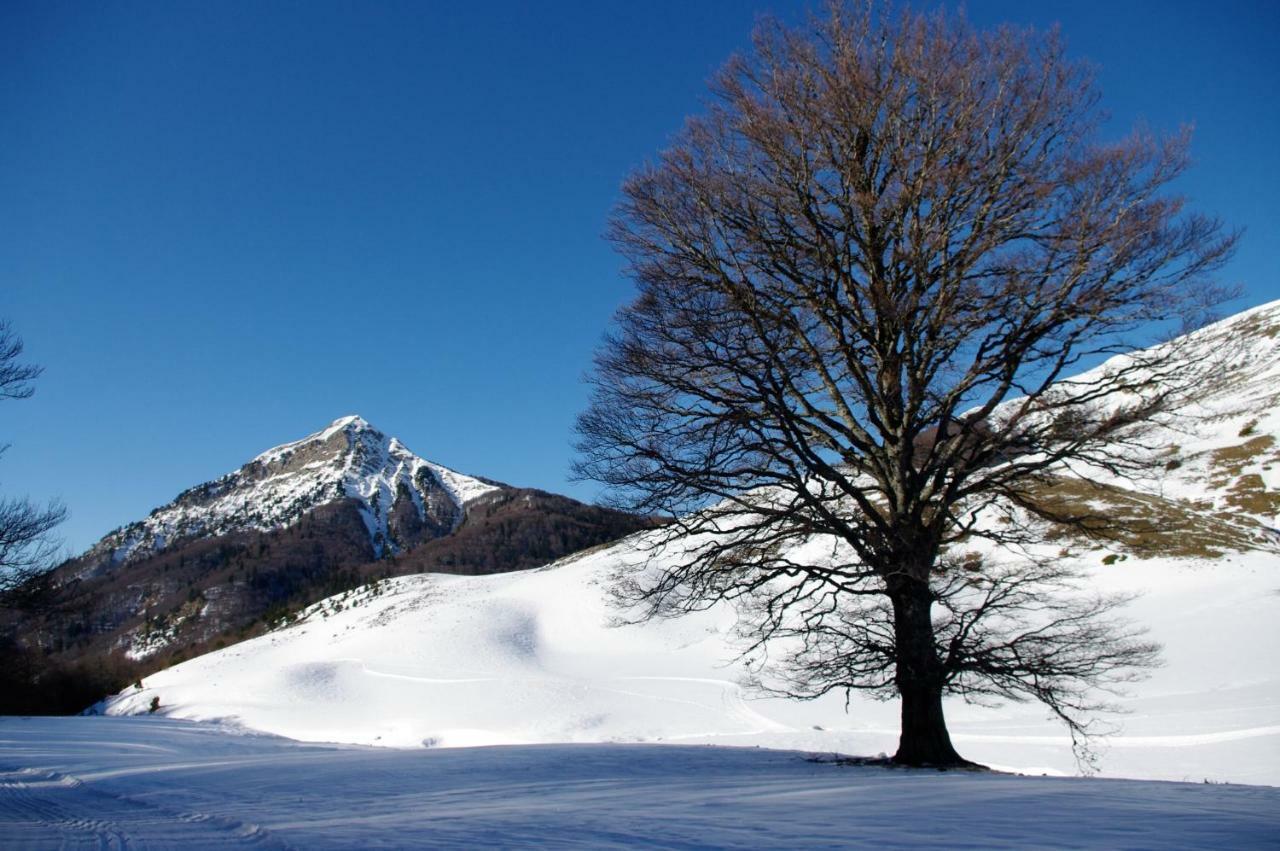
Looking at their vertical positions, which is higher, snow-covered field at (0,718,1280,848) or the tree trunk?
the tree trunk

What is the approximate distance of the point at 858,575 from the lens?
7539 mm

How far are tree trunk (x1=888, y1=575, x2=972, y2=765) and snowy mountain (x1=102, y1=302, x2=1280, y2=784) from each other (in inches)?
78.9

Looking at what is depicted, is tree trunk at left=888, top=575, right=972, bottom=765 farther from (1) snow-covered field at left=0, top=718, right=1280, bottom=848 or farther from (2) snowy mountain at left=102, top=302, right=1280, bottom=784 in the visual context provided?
(2) snowy mountain at left=102, top=302, right=1280, bottom=784

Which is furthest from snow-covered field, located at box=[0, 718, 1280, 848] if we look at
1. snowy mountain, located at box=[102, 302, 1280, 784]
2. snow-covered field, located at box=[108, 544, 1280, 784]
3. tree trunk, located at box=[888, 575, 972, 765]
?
snow-covered field, located at box=[108, 544, 1280, 784]

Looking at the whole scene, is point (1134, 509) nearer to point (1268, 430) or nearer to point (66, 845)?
point (1268, 430)

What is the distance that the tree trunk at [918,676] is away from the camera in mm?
7516

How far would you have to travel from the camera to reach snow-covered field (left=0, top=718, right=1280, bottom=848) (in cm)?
349

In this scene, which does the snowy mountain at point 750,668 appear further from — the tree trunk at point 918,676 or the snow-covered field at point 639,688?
the tree trunk at point 918,676

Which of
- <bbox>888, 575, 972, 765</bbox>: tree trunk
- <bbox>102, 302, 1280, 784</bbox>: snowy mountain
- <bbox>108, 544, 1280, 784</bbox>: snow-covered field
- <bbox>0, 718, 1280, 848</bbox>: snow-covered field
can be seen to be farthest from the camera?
<bbox>108, 544, 1280, 784</bbox>: snow-covered field

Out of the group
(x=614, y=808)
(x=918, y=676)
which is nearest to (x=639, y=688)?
(x=918, y=676)

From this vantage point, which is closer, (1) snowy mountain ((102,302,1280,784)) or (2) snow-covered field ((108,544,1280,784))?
(1) snowy mountain ((102,302,1280,784))

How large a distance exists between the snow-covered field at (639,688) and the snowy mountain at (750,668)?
10 cm

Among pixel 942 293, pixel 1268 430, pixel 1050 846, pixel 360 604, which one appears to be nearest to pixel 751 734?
pixel 942 293

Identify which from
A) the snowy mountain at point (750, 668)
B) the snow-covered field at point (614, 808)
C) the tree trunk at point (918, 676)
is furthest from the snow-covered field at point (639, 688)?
the tree trunk at point (918, 676)
